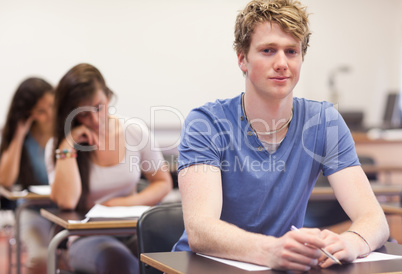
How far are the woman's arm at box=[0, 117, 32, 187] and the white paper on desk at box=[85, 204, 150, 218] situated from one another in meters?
1.43

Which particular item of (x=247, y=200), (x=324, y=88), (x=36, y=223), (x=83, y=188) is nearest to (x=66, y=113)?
(x=83, y=188)

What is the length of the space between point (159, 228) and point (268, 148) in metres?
0.48

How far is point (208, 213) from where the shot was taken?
155 cm

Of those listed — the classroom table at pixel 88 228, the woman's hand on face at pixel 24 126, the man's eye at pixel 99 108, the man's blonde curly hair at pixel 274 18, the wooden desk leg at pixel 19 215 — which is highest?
the man's blonde curly hair at pixel 274 18

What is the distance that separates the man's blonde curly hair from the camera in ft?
5.60

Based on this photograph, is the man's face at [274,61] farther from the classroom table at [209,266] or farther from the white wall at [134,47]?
the white wall at [134,47]

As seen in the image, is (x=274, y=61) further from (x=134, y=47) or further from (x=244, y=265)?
(x=134, y=47)

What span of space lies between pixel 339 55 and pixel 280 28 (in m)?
6.78

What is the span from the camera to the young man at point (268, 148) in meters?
1.64

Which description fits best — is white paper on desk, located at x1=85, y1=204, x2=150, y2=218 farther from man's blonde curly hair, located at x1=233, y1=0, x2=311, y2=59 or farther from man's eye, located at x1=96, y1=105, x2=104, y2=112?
man's blonde curly hair, located at x1=233, y1=0, x2=311, y2=59

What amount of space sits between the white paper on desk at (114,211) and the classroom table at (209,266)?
0.90 m

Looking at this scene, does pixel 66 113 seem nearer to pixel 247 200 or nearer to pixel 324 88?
pixel 247 200

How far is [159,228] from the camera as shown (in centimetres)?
196

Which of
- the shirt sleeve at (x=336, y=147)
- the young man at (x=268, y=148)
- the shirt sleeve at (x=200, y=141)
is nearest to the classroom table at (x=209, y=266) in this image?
the young man at (x=268, y=148)
